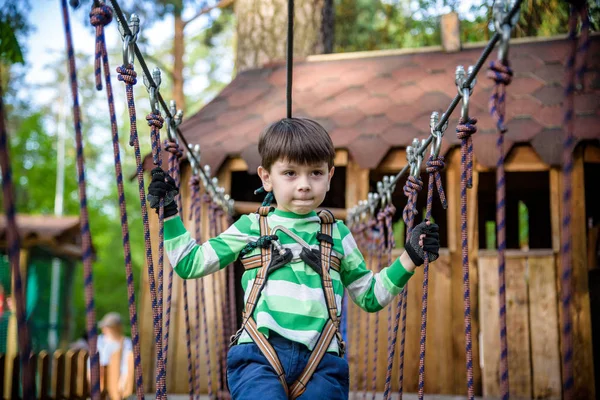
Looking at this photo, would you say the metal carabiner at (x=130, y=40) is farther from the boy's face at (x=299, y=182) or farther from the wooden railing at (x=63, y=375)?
the wooden railing at (x=63, y=375)

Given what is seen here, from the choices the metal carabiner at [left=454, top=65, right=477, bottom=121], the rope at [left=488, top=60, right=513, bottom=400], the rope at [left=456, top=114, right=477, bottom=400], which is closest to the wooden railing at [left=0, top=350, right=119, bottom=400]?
the rope at [left=456, top=114, right=477, bottom=400]

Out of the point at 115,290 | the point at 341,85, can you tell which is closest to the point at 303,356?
the point at 341,85

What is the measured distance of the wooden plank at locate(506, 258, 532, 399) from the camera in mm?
3820

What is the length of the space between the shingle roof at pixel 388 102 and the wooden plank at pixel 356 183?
4.6 inches

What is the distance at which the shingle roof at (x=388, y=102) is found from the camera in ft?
13.6

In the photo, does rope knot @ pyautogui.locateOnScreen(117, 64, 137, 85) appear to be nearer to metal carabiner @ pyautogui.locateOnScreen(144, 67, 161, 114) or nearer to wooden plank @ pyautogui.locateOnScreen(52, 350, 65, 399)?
metal carabiner @ pyautogui.locateOnScreen(144, 67, 161, 114)

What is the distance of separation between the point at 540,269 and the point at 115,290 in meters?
20.1

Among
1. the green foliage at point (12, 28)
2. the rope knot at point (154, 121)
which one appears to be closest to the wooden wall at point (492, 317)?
the green foliage at point (12, 28)

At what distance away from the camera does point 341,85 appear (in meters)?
5.09

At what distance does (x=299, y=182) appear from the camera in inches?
68.1

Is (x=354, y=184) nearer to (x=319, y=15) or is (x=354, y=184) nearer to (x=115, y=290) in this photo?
(x=319, y=15)

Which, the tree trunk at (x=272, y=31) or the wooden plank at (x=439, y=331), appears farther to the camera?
the tree trunk at (x=272, y=31)

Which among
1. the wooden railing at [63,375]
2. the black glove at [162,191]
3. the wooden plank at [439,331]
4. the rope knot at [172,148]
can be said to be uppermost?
the rope knot at [172,148]

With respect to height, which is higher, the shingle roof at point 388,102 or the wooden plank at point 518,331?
the shingle roof at point 388,102
